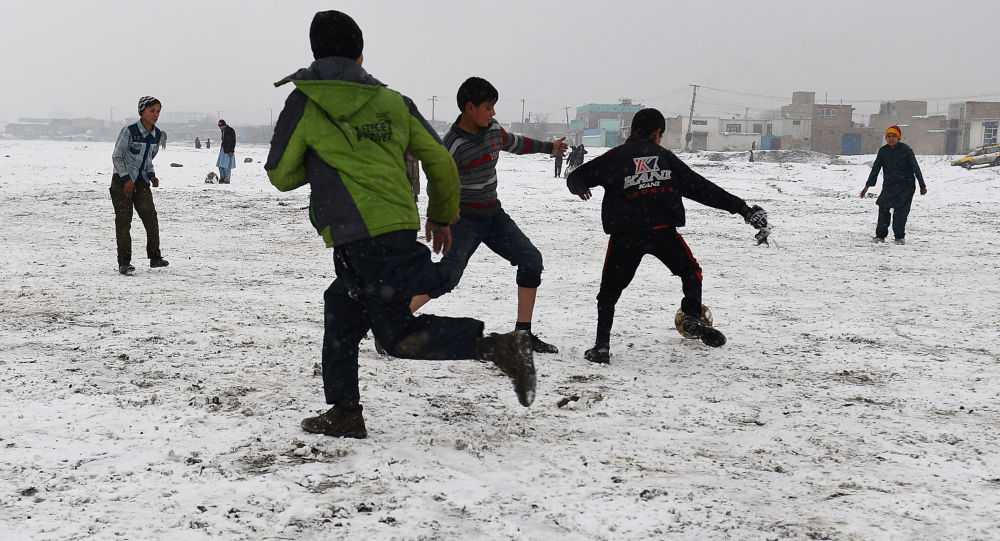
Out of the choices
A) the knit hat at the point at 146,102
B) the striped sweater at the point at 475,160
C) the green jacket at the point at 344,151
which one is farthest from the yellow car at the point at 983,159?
the green jacket at the point at 344,151

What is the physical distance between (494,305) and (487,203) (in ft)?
6.22

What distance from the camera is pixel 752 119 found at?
3674 inches

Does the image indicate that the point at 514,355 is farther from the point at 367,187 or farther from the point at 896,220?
the point at 896,220

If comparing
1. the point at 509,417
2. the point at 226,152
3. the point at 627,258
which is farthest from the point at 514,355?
the point at 226,152

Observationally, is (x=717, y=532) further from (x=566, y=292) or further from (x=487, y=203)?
(x=566, y=292)

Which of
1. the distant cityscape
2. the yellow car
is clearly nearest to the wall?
the distant cityscape

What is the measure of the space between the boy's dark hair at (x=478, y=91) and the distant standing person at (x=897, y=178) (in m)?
8.16

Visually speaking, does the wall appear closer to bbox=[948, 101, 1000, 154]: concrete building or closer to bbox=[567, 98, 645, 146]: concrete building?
bbox=[948, 101, 1000, 154]: concrete building

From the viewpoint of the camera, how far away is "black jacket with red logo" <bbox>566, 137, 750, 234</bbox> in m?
4.63

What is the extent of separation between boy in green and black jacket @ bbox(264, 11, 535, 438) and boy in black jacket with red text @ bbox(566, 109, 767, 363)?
183 centimetres

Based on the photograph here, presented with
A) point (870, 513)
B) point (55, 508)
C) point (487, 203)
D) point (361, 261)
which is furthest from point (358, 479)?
point (487, 203)

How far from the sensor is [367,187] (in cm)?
279

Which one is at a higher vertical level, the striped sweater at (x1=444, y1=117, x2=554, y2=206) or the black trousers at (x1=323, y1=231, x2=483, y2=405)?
the striped sweater at (x1=444, y1=117, x2=554, y2=206)

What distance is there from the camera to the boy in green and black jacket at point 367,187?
2779 millimetres
